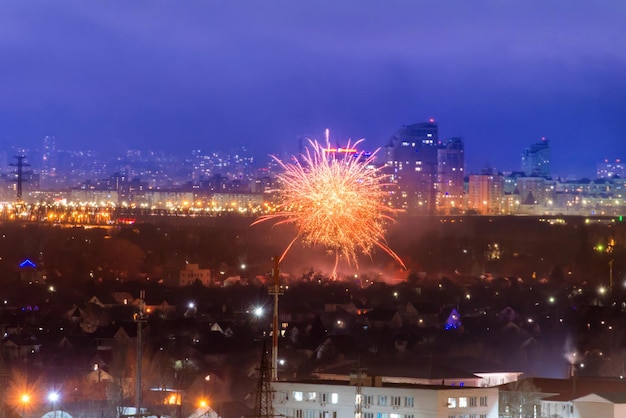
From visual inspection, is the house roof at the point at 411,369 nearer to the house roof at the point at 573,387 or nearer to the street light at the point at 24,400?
the house roof at the point at 573,387

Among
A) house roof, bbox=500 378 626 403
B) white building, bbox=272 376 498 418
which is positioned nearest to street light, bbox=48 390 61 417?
white building, bbox=272 376 498 418

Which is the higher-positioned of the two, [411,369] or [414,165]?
[414,165]

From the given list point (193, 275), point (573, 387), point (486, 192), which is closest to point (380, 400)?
point (573, 387)

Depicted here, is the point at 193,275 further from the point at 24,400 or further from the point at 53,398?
the point at 24,400

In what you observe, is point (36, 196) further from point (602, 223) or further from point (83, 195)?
point (602, 223)

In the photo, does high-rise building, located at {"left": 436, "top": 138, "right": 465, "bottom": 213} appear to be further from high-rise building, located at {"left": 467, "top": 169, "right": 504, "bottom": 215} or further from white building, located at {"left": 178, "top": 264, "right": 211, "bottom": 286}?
white building, located at {"left": 178, "top": 264, "right": 211, "bottom": 286}

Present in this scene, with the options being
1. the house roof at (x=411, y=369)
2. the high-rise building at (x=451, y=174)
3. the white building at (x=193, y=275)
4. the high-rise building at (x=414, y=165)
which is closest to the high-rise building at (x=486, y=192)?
the high-rise building at (x=451, y=174)

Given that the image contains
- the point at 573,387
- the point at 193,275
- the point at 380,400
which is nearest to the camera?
the point at 380,400
